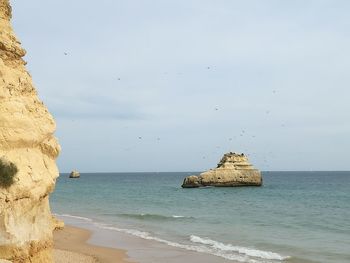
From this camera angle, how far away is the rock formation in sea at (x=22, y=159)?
1166 cm

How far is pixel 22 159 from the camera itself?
41.3 feet

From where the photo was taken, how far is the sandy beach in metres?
20.7

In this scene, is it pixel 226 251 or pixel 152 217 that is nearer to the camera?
pixel 226 251

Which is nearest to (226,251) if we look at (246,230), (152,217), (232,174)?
(246,230)

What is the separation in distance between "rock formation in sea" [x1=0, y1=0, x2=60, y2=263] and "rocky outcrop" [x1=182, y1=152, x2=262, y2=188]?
77.0 m

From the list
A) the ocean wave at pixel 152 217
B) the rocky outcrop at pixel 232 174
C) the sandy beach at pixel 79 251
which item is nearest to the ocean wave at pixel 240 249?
the sandy beach at pixel 79 251

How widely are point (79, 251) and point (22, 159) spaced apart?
1195 cm

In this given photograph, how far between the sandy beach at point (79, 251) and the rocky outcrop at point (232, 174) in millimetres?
61374

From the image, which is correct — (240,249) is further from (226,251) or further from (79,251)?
(79,251)

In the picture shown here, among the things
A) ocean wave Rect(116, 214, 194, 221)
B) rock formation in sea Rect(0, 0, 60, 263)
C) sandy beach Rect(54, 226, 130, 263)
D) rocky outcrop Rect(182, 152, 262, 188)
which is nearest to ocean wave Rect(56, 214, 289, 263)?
sandy beach Rect(54, 226, 130, 263)

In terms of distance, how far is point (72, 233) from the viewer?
29.7 meters

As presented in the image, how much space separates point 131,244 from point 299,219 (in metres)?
19.8

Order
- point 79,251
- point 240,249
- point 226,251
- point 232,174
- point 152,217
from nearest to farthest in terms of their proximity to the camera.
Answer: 1. point 79,251
2. point 226,251
3. point 240,249
4. point 152,217
5. point 232,174

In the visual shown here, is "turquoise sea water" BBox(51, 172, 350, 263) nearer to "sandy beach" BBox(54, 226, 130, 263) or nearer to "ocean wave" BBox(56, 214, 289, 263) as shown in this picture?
"ocean wave" BBox(56, 214, 289, 263)
